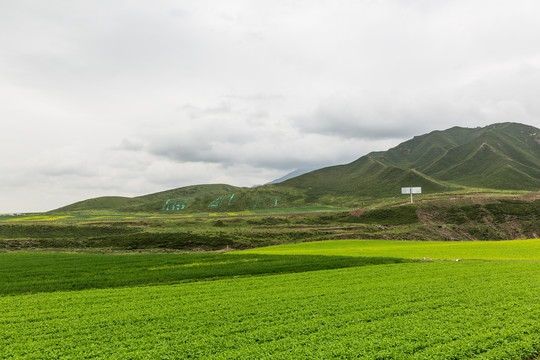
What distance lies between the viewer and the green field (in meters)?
14.2

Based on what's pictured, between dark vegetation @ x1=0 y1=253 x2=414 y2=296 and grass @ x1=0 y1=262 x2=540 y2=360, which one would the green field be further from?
dark vegetation @ x1=0 y1=253 x2=414 y2=296

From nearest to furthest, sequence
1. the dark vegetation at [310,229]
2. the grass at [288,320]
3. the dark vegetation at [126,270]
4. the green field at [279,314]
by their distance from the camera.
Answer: the grass at [288,320], the green field at [279,314], the dark vegetation at [126,270], the dark vegetation at [310,229]

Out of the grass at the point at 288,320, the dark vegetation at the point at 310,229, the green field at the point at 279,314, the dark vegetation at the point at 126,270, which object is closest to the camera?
the grass at the point at 288,320

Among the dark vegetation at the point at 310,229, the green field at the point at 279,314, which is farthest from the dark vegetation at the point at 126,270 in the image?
the dark vegetation at the point at 310,229

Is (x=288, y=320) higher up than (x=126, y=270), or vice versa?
(x=288, y=320)

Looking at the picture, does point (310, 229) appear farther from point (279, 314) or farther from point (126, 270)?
point (279, 314)

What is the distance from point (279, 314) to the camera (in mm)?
19031

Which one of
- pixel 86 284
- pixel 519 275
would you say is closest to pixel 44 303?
pixel 86 284

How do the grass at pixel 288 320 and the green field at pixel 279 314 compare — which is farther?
the green field at pixel 279 314

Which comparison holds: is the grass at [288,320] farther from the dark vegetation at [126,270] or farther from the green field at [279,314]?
the dark vegetation at [126,270]

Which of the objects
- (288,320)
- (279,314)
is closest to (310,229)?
(279,314)

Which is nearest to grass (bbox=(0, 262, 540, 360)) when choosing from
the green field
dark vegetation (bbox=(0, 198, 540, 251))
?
the green field

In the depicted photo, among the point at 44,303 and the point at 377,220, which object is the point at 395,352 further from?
the point at 377,220

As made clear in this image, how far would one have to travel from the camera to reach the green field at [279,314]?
1416 cm
